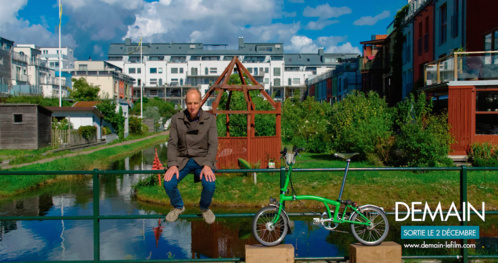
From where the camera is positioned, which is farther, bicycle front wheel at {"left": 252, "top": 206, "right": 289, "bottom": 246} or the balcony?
the balcony

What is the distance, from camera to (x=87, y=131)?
4047 centimetres

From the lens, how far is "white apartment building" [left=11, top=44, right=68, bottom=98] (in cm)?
6350

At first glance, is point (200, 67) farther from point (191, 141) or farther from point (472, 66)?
point (191, 141)

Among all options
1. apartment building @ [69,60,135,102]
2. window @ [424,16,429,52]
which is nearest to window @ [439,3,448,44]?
window @ [424,16,429,52]

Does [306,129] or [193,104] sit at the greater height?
[193,104]

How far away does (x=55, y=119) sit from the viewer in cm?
3859

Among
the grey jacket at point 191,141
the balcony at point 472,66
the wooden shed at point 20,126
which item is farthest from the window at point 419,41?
the grey jacket at point 191,141

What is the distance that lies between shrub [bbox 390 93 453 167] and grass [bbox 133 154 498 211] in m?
0.72

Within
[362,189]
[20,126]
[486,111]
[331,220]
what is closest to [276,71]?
[20,126]

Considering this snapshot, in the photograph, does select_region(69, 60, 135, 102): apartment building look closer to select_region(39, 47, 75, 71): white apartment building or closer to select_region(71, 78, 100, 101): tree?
select_region(71, 78, 100, 101): tree

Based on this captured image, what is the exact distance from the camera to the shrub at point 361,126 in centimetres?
A: 2172

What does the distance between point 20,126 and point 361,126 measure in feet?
80.5

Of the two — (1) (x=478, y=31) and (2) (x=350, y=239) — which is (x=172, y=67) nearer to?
(1) (x=478, y=31)

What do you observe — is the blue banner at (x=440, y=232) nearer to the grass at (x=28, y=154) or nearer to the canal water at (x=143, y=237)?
the canal water at (x=143, y=237)
